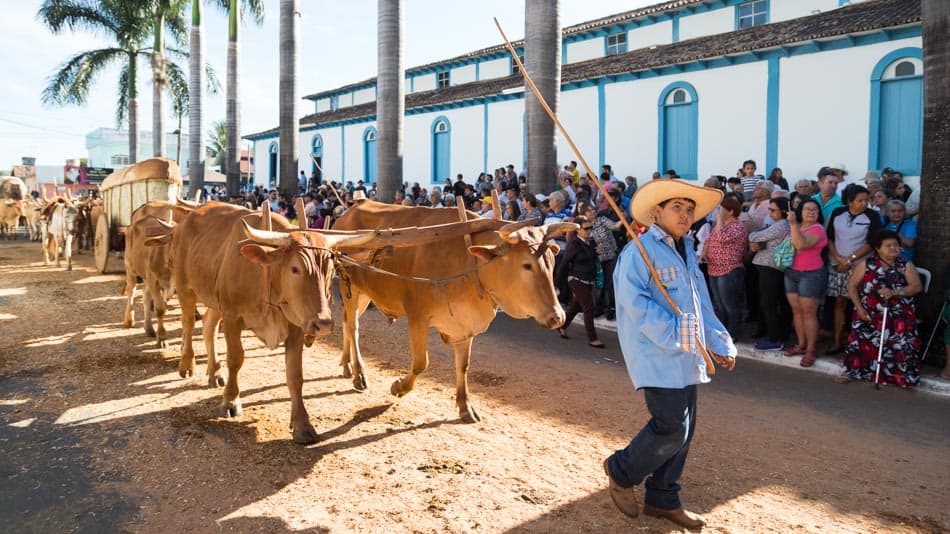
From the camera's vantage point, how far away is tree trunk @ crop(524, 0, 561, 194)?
11.9m

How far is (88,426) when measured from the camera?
5605 millimetres

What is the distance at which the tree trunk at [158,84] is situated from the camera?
30344mm

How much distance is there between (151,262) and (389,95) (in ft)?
24.8

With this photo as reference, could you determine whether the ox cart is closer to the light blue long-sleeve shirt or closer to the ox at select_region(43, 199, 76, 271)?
the ox at select_region(43, 199, 76, 271)

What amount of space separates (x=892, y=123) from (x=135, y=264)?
14958mm

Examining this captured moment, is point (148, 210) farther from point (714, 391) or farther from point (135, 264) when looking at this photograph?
point (714, 391)

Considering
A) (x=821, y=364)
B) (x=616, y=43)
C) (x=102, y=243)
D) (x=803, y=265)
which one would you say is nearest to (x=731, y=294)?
(x=803, y=265)

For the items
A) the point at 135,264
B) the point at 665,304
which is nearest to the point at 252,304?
the point at 665,304

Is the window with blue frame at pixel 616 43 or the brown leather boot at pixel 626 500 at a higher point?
the window with blue frame at pixel 616 43

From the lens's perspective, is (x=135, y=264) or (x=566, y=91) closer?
(x=135, y=264)

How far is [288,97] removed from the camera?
19938 millimetres

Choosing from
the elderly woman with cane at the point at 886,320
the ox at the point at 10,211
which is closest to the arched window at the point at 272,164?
the ox at the point at 10,211

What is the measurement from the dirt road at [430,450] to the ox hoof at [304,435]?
60 mm

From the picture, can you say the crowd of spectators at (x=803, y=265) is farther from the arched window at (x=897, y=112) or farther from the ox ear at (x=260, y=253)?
the arched window at (x=897, y=112)
